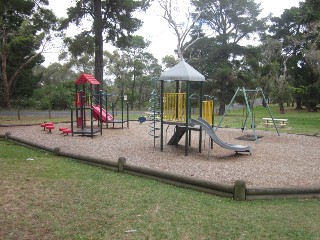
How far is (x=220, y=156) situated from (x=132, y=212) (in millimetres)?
4995

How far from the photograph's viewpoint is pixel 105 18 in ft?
66.9

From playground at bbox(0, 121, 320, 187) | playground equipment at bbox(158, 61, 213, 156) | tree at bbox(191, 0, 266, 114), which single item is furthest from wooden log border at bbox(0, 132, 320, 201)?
tree at bbox(191, 0, 266, 114)

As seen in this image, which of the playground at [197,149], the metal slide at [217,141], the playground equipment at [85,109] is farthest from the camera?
the playground equipment at [85,109]

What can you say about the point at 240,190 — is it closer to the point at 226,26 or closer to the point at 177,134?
the point at 177,134

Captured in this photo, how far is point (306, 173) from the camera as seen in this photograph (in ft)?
23.8

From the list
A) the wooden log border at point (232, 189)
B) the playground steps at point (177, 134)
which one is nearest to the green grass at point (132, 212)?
the wooden log border at point (232, 189)

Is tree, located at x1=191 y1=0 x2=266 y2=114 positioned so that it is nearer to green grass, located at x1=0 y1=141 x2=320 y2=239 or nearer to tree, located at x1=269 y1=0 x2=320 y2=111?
tree, located at x1=269 y1=0 x2=320 y2=111

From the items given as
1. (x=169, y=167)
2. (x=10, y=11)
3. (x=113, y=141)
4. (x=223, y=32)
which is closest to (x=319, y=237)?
(x=169, y=167)

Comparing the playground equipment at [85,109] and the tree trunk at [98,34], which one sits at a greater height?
the tree trunk at [98,34]

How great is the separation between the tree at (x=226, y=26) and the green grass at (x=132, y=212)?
22.9m

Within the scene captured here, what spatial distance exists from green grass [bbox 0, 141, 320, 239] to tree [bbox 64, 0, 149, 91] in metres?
14.8

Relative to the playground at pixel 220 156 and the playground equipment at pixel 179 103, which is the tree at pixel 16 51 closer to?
the playground at pixel 220 156

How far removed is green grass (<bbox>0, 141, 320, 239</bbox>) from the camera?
13.7 feet

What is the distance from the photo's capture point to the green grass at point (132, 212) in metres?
4.19
